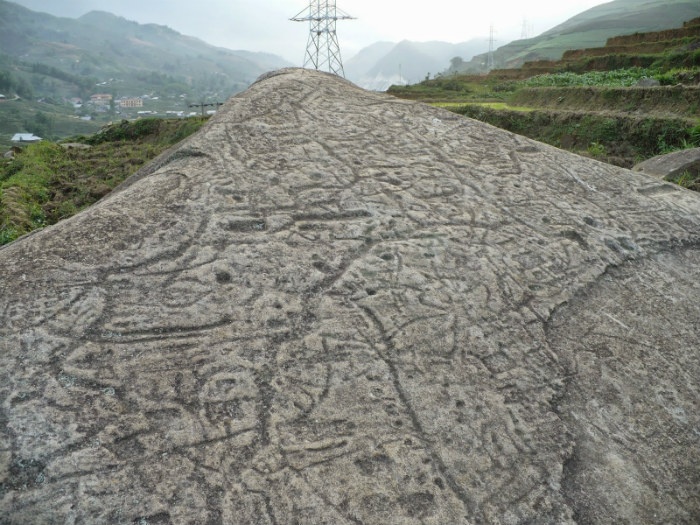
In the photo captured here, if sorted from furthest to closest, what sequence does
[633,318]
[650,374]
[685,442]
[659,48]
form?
1. [659,48]
2. [633,318]
3. [650,374]
4. [685,442]

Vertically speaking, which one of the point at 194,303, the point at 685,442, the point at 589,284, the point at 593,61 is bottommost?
the point at 685,442

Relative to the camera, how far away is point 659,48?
23.9 meters

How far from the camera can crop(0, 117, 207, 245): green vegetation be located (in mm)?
9594

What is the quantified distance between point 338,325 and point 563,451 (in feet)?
3.48

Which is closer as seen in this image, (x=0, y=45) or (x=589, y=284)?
(x=589, y=284)

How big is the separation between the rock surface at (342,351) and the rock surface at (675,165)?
2891mm

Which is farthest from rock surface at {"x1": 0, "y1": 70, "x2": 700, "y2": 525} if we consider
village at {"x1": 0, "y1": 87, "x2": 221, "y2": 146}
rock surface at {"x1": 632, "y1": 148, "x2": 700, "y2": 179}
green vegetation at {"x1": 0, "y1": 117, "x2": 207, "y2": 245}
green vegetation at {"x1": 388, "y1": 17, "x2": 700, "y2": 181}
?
village at {"x1": 0, "y1": 87, "x2": 221, "y2": 146}

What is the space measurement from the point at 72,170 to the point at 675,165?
1375 cm

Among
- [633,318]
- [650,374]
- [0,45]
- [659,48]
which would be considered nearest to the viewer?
[650,374]

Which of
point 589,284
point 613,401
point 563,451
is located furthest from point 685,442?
point 589,284

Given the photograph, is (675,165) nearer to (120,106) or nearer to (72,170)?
(72,170)

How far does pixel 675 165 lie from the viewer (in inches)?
232

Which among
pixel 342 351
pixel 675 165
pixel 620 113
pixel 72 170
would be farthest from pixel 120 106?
pixel 342 351

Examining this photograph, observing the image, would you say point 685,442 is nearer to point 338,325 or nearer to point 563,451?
point 563,451
